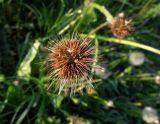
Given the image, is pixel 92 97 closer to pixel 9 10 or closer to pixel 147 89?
pixel 147 89

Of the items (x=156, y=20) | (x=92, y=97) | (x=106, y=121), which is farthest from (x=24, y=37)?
(x=156, y=20)

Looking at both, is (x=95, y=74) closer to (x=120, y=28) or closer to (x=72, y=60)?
(x=120, y=28)

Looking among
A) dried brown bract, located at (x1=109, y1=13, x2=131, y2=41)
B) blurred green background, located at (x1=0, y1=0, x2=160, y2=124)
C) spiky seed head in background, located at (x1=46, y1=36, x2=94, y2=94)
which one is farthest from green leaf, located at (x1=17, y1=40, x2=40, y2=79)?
spiky seed head in background, located at (x1=46, y1=36, x2=94, y2=94)

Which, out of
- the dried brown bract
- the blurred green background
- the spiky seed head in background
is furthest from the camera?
the blurred green background

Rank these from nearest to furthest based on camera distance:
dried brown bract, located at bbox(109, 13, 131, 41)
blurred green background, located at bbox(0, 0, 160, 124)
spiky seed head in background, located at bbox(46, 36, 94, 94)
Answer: spiky seed head in background, located at bbox(46, 36, 94, 94), dried brown bract, located at bbox(109, 13, 131, 41), blurred green background, located at bbox(0, 0, 160, 124)

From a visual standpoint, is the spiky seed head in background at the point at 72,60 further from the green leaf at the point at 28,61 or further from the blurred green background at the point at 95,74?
the green leaf at the point at 28,61

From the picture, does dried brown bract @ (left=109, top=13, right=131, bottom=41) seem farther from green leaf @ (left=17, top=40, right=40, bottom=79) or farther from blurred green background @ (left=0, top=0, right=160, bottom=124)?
green leaf @ (left=17, top=40, right=40, bottom=79)

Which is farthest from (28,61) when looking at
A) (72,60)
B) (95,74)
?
(72,60)

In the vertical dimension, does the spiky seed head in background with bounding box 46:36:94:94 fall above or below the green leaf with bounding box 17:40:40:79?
below
